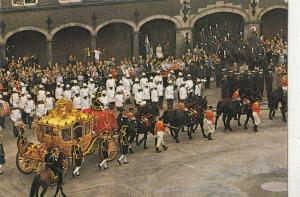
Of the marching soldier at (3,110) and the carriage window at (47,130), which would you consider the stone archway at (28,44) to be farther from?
the carriage window at (47,130)

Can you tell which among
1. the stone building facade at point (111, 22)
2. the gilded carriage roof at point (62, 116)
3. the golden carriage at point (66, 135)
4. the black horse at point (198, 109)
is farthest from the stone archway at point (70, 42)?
the gilded carriage roof at point (62, 116)

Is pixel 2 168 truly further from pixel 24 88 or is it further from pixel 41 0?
pixel 41 0

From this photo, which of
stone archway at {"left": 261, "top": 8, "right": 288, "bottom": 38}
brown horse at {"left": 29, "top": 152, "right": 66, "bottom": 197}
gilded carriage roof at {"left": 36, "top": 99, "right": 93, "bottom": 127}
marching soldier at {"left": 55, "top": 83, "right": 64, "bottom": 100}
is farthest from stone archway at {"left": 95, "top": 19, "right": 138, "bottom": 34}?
brown horse at {"left": 29, "top": 152, "right": 66, "bottom": 197}

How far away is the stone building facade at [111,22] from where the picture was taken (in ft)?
96.0

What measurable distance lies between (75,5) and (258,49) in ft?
33.9

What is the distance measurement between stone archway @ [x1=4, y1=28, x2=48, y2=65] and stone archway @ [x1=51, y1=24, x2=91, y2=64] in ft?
2.07

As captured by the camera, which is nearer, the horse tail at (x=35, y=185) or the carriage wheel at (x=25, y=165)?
the horse tail at (x=35, y=185)

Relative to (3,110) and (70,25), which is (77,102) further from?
(70,25)

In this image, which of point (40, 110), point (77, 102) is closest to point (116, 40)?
point (77, 102)

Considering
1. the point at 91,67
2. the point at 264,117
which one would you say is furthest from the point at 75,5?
the point at 264,117

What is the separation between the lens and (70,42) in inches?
1203

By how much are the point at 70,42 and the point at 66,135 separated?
1599cm

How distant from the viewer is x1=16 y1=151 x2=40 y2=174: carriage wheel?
613 inches

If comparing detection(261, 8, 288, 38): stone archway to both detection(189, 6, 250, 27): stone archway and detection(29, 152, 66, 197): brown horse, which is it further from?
detection(29, 152, 66, 197): brown horse
